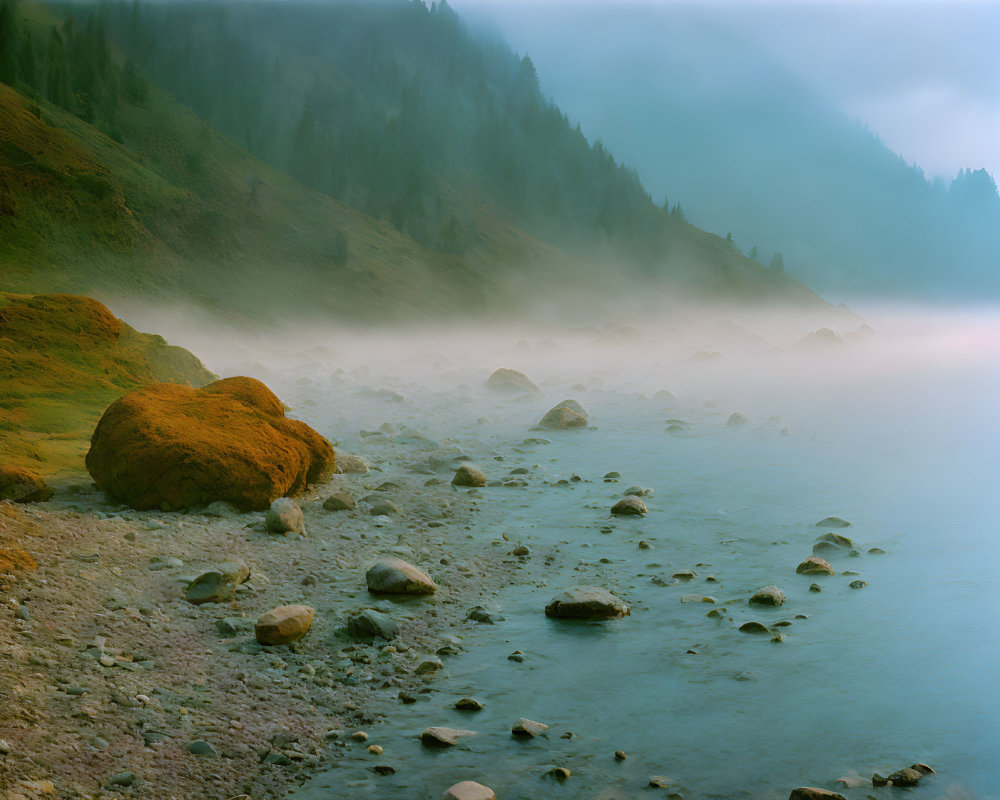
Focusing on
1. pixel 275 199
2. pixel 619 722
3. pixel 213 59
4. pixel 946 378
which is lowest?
pixel 619 722

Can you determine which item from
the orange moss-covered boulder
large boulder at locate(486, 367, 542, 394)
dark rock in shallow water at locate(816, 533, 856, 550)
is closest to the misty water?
dark rock in shallow water at locate(816, 533, 856, 550)

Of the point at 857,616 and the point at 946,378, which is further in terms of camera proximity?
the point at 946,378

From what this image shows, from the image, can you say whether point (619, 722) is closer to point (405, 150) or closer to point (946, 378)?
point (946, 378)

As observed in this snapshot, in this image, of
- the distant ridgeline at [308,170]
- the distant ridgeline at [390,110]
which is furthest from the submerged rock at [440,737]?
the distant ridgeline at [390,110]

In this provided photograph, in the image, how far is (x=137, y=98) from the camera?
204ft

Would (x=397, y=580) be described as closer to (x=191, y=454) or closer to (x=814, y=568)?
(x=191, y=454)

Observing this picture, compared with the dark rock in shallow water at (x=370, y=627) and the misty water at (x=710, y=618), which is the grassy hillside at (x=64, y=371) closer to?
the misty water at (x=710, y=618)

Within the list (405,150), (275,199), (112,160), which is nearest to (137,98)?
(275,199)

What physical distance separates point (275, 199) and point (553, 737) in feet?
207

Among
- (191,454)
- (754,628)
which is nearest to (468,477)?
(191,454)

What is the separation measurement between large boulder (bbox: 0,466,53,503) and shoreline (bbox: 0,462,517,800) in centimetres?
15

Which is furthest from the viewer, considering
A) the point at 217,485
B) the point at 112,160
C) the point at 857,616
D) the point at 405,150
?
the point at 405,150

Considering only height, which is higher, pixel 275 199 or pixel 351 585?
pixel 275 199

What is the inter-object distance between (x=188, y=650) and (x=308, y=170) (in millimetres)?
80543
